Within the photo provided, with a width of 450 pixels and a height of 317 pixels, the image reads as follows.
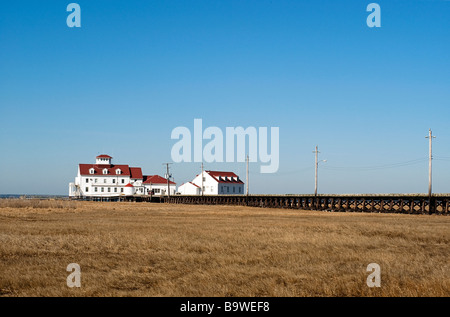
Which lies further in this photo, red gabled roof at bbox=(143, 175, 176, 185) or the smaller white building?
red gabled roof at bbox=(143, 175, 176, 185)

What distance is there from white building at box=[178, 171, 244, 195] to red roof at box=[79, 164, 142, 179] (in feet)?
40.4

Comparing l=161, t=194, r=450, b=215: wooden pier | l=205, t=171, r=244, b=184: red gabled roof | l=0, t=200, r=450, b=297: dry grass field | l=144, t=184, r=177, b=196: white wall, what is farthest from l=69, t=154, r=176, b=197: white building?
l=0, t=200, r=450, b=297: dry grass field

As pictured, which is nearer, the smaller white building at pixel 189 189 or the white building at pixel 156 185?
the smaller white building at pixel 189 189

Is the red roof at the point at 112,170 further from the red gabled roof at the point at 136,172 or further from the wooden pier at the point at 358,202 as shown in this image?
the wooden pier at the point at 358,202

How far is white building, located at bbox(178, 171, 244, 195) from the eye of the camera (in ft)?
367

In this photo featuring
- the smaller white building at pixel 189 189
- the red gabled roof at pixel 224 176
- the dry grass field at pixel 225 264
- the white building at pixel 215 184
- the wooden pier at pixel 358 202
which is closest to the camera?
the dry grass field at pixel 225 264

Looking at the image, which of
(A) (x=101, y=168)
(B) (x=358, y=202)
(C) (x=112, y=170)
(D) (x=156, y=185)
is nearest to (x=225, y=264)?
(B) (x=358, y=202)

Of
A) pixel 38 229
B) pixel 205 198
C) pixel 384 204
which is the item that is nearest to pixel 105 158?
pixel 205 198

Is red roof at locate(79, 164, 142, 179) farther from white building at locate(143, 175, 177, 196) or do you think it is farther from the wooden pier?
the wooden pier

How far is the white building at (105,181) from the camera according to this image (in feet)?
365

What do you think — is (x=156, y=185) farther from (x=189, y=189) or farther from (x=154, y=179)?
(x=189, y=189)

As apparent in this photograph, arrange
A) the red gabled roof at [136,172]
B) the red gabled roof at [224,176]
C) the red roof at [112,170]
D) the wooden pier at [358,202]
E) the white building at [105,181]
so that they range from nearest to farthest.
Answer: the wooden pier at [358,202] → the white building at [105,181] → the red roof at [112,170] → the red gabled roof at [224,176] → the red gabled roof at [136,172]

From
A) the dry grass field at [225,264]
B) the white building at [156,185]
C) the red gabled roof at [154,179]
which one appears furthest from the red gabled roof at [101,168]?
the dry grass field at [225,264]
